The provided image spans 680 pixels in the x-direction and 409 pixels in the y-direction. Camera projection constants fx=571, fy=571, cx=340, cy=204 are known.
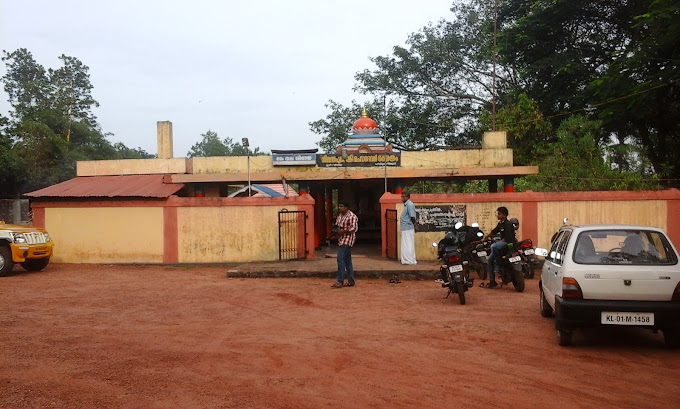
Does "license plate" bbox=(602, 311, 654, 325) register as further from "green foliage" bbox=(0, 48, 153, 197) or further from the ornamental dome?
"green foliage" bbox=(0, 48, 153, 197)

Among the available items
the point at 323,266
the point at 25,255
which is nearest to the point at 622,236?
the point at 323,266

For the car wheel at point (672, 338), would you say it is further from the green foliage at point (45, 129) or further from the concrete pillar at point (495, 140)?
the green foliage at point (45, 129)

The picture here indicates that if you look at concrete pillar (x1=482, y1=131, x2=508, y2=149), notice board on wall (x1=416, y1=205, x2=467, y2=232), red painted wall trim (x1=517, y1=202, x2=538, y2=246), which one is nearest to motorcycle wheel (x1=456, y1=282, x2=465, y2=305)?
notice board on wall (x1=416, y1=205, x2=467, y2=232)

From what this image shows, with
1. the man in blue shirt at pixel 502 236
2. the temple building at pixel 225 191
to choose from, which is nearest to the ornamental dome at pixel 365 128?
the temple building at pixel 225 191

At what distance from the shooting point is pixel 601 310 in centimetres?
598

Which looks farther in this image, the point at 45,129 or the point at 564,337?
the point at 45,129

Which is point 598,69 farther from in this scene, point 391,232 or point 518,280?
point 518,280

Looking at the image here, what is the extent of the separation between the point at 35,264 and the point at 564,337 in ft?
43.0

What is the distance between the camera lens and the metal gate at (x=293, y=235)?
596 inches

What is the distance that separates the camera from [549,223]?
14.1 metres

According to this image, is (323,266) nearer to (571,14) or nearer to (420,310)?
(420,310)

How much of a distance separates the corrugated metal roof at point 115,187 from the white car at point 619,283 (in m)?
11.7

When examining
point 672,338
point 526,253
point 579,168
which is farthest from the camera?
point 579,168

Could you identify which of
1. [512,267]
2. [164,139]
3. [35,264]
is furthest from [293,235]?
[164,139]
